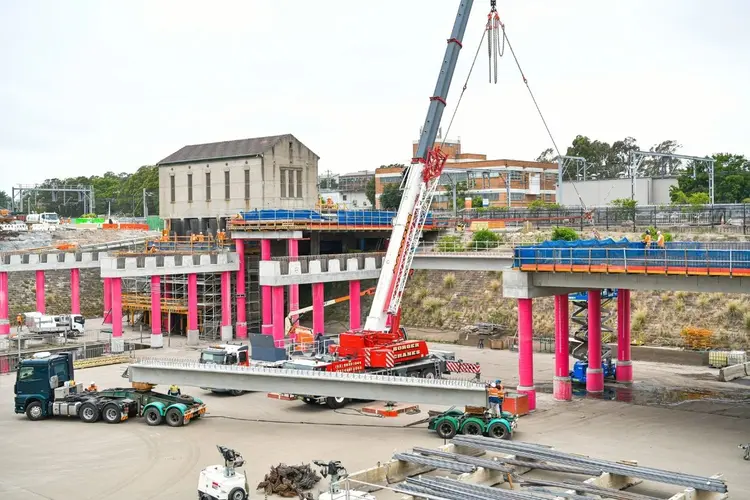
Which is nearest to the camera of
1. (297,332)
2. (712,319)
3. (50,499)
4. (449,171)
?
(50,499)

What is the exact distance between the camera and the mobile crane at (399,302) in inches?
1476

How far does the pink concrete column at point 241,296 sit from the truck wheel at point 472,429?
31.4 meters

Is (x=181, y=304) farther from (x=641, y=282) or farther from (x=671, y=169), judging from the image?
(x=671, y=169)

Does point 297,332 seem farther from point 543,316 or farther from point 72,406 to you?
point 543,316

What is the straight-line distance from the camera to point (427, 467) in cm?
2688

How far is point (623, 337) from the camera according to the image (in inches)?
1665

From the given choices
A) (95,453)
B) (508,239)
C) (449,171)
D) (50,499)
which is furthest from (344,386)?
(449,171)

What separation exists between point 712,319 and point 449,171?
61.1 m

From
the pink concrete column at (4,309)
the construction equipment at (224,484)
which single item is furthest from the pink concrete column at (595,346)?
the pink concrete column at (4,309)

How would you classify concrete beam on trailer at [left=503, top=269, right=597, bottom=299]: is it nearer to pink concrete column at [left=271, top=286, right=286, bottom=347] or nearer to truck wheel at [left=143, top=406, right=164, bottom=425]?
truck wheel at [left=143, top=406, right=164, bottom=425]

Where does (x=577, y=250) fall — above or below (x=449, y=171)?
below

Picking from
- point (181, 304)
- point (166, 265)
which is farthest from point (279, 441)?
point (181, 304)

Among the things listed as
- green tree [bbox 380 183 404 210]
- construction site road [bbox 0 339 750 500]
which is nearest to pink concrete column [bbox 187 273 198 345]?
construction site road [bbox 0 339 750 500]

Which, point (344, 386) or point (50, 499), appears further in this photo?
point (344, 386)
